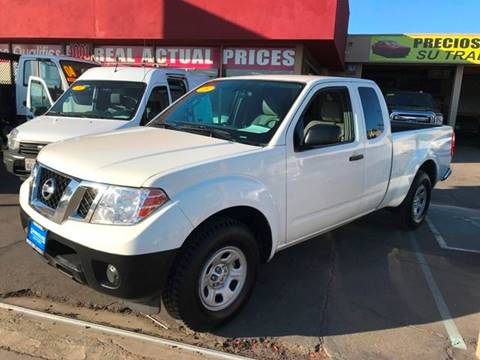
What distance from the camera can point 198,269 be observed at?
11.0ft

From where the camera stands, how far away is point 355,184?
4871mm

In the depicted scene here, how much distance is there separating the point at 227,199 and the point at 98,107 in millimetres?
5173

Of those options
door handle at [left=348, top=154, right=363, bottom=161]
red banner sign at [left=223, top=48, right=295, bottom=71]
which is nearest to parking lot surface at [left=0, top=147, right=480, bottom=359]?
door handle at [left=348, top=154, right=363, bottom=161]

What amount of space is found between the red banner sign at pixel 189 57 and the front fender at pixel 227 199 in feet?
39.0

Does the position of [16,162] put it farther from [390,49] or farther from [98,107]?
[390,49]

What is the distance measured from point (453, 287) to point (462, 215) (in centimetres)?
328

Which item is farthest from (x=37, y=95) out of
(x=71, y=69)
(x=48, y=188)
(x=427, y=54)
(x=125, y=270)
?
(x=427, y=54)

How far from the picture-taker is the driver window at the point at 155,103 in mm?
8003

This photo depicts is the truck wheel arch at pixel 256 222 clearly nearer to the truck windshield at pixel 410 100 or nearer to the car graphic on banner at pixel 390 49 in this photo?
the truck windshield at pixel 410 100

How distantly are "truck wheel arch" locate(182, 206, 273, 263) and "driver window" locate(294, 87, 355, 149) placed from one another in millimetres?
695

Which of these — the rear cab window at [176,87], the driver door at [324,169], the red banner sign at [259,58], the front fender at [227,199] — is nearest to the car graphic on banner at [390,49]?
the red banner sign at [259,58]

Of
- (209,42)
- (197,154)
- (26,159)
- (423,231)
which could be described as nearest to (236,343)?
(197,154)

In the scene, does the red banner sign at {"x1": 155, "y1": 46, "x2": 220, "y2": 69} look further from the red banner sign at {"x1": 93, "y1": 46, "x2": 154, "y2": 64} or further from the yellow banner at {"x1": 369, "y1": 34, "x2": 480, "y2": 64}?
the yellow banner at {"x1": 369, "y1": 34, "x2": 480, "y2": 64}

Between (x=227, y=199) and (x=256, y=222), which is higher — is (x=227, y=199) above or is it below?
above
